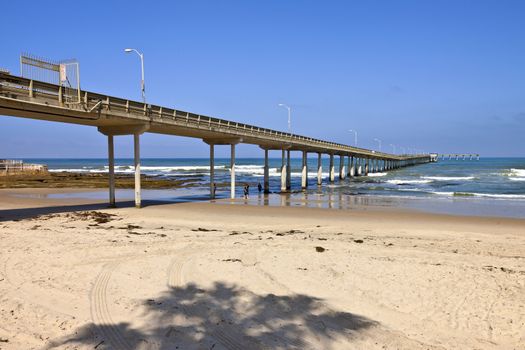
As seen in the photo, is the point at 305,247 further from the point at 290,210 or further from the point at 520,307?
the point at 290,210

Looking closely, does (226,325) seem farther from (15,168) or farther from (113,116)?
(15,168)

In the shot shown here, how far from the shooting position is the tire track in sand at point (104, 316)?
18.6 feet

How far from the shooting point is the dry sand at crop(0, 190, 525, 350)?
5.96 metres

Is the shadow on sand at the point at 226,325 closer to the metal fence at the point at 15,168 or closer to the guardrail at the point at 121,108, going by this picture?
the guardrail at the point at 121,108

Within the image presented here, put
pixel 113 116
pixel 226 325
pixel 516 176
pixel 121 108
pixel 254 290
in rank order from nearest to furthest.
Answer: pixel 226 325 → pixel 254 290 → pixel 113 116 → pixel 121 108 → pixel 516 176

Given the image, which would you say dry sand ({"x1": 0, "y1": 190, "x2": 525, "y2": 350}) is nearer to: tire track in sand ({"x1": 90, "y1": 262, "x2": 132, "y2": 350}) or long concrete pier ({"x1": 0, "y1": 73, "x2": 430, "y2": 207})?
tire track in sand ({"x1": 90, "y1": 262, "x2": 132, "y2": 350})

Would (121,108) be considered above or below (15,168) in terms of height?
above

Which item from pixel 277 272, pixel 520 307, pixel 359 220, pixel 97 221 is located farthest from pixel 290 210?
pixel 520 307

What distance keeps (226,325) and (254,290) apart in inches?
69.6

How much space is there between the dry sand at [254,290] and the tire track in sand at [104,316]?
2 centimetres

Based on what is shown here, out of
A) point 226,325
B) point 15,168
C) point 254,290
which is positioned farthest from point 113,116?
point 15,168

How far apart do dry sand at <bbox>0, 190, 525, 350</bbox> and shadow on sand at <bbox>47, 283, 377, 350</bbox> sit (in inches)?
0.8

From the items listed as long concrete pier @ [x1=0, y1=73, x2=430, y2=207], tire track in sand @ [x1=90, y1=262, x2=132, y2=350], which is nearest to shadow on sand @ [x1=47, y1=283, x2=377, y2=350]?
tire track in sand @ [x1=90, y1=262, x2=132, y2=350]

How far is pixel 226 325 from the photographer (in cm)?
630
